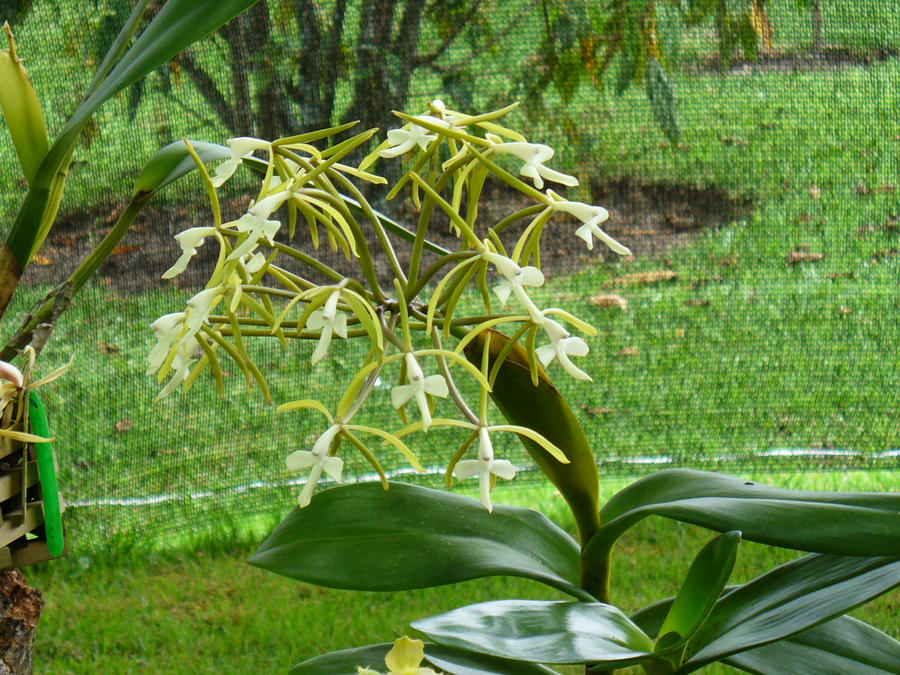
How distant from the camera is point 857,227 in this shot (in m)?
1.50

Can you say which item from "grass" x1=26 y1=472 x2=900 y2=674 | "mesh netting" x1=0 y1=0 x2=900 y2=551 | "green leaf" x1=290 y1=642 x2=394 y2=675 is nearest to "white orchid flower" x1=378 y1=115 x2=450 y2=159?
"green leaf" x1=290 y1=642 x2=394 y2=675

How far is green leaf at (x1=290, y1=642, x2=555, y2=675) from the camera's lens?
0.54 metres

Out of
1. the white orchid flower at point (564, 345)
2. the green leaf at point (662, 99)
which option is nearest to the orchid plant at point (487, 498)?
the white orchid flower at point (564, 345)

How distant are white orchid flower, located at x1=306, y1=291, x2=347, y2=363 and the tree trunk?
1.05 ft

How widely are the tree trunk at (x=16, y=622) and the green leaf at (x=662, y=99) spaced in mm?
1164

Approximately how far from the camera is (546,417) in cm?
59

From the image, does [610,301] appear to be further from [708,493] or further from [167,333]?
[167,333]

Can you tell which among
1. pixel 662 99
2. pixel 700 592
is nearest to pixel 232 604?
pixel 700 592

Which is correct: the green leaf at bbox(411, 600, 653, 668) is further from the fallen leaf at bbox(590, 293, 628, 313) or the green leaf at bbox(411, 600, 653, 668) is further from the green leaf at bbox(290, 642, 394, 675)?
the fallen leaf at bbox(590, 293, 628, 313)

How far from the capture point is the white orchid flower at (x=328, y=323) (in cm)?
44

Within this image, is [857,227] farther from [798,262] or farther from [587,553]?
[587,553]

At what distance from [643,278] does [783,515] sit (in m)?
1.11

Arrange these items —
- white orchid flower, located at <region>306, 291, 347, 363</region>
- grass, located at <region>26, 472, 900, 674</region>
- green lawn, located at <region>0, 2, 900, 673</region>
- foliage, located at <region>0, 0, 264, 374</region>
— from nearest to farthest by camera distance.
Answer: white orchid flower, located at <region>306, 291, 347, 363</region> → foliage, located at <region>0, 0, 264, 374</region> → grass, located at <region>26, 472, 900, 674</region> → green lawn, located at <region>0, 2, 900, 673</region>

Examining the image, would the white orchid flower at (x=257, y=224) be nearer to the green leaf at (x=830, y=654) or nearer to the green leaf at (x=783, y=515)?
the green leaf at (x=783, y=515)
